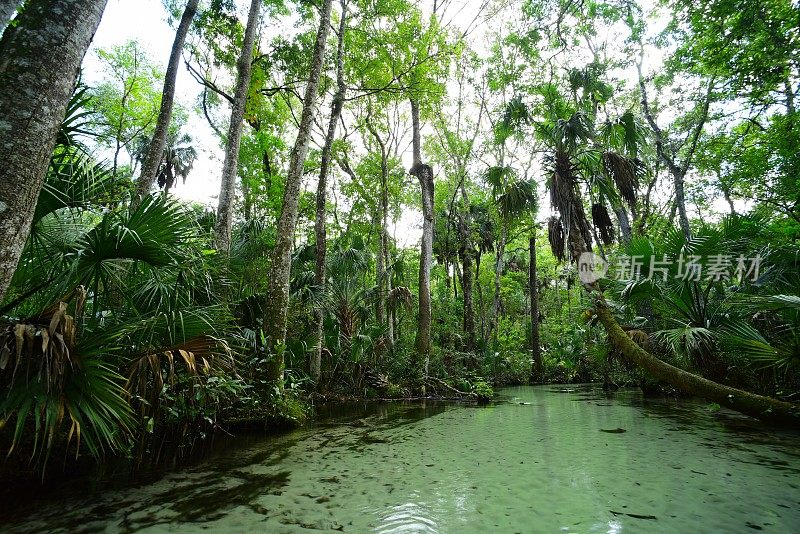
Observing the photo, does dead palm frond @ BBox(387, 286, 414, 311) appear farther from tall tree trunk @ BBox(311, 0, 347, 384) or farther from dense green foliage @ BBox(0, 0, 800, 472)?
tall tree trunk @ BBox(311, 0, 347, 384)

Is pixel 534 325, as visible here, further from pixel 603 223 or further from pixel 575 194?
pixel 575 194

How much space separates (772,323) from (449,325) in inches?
423

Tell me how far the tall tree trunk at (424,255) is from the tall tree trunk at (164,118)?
532 centimetres

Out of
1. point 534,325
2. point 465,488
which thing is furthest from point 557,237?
point 534,325

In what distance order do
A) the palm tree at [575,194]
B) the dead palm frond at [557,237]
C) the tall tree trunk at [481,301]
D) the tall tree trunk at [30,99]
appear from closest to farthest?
the tall tree trunk at [30,99]
the palm tree at [575,194]
the dead palm frond at [557,237]
the tall tree trunk at [481,301]

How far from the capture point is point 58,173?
8.96 feet

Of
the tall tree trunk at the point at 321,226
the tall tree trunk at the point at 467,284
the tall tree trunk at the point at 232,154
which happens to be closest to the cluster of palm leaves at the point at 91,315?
the tall tree trunk at the point at 232,154

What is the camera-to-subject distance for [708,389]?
5.44 meters

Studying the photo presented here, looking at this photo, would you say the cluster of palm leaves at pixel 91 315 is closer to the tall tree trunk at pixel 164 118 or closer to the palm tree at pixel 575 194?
the tall tree trunk at pixel 164 118

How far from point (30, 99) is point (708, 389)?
24.3 feet

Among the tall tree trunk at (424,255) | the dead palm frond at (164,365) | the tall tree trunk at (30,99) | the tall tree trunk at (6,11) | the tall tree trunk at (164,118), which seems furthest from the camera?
the tall tree trunk at (424,255)

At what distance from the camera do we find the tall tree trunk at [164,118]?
5660 millimetres

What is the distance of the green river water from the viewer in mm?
2111

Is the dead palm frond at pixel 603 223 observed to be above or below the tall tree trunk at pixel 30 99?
above
